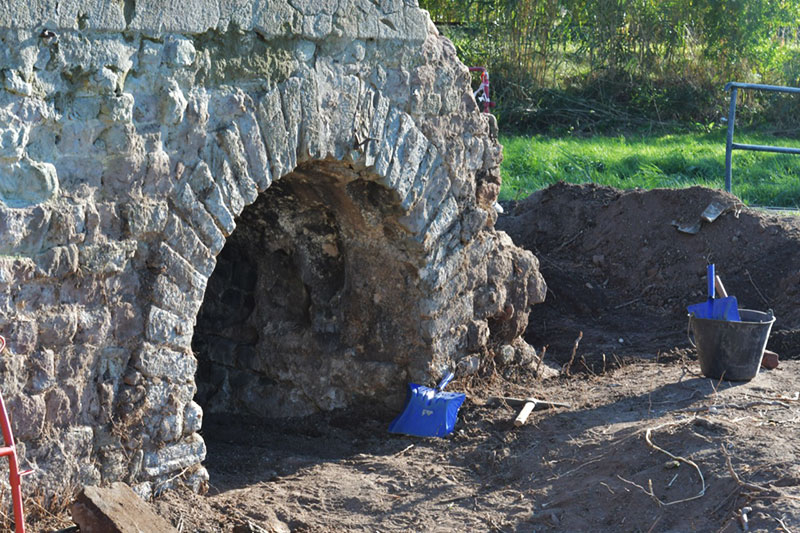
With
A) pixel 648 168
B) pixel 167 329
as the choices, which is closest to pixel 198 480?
pixel 167 329

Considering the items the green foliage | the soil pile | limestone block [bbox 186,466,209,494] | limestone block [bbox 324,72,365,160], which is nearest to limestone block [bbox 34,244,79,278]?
limestone block [bbox 186,466,209,494]

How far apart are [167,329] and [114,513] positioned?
0.86 meters

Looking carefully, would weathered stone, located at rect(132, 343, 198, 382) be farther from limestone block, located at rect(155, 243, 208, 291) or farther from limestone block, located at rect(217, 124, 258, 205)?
limestone block, located at rect(217, 124, 258, 205)

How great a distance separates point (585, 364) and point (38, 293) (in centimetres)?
389

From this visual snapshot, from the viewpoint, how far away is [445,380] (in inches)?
226

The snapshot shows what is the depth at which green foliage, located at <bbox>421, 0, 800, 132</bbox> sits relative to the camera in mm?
13828

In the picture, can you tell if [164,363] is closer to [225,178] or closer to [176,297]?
[176,297]

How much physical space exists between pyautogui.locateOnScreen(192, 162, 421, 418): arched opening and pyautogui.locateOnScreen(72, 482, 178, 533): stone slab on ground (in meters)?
1.90

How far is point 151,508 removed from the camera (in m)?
4.11

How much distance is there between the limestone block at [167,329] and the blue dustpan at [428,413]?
5.24ft

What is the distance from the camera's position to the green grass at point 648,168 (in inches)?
398

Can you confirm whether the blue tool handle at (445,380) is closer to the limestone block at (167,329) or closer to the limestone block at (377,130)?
the limestone block at (377,130)

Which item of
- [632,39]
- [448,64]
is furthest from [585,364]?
[632,39]

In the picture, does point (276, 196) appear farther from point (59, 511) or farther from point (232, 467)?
point (59, 511)
